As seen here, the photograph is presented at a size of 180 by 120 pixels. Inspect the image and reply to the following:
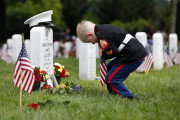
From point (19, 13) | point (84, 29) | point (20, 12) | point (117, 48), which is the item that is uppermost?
point (20, 12)

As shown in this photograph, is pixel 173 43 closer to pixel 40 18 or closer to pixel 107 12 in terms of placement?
pixel 40 18

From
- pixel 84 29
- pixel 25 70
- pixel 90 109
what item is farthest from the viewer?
pixel 84 29

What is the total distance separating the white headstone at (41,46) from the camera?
5.44 m

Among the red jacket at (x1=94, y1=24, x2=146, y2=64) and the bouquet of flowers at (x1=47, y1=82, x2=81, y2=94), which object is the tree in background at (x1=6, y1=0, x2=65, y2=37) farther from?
the red jacket at (x1=94, y1=24, x2=146, y2=64)

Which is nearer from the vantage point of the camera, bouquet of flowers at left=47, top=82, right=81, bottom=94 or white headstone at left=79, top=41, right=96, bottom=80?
bouquet of flowers at left=47, top=82, right=81, bottom=94

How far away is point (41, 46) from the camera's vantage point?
215 inches

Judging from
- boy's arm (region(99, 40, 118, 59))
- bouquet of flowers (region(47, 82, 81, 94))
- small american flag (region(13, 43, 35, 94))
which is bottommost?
bouquet of flowers (region(47, 82, 81, 94))

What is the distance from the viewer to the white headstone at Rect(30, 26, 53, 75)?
5.44 metres

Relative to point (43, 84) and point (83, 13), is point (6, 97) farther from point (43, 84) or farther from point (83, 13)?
point (83, 13)

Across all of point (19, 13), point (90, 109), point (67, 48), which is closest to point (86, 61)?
point (90, 109)

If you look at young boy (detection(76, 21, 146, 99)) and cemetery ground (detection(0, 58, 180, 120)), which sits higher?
young boy (detection(76, 21, 146, 99))

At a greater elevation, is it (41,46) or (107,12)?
(107,12)

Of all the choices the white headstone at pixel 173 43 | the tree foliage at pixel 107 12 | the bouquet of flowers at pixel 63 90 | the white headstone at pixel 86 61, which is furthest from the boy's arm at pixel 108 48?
the tree foliage at pixel 107 12

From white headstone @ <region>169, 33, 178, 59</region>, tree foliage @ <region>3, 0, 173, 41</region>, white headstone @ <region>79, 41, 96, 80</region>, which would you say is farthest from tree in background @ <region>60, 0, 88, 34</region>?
white headstone @ <region>79, 41, 96, 80</region>
